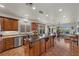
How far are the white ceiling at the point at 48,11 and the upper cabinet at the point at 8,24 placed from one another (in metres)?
0.19

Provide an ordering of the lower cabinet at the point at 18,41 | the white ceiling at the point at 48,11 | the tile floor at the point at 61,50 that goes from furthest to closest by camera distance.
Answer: the lower cabinet at the point at 18,41 < the tile floor at the point at 61,50 < the white ceiling at the point at 48,11

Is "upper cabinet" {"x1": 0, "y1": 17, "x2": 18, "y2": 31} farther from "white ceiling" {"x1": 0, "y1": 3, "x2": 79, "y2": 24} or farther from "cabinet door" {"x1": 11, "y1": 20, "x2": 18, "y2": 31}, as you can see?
"white ceiling" {"x1": 0, "y1": 3, "x2": 79, "y2": 24}

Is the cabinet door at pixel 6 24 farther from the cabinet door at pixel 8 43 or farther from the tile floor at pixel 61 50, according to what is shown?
the tile floor at pixel 61 50

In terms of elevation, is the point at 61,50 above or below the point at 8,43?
below

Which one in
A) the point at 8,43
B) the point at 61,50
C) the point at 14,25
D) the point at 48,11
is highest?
the point at 48,11

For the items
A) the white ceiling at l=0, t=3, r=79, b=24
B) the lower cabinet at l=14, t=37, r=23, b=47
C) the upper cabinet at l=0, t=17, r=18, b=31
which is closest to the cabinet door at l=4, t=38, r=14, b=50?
the lower cabinet at l=14, t=37, r=23, b=47

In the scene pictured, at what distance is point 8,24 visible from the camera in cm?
279

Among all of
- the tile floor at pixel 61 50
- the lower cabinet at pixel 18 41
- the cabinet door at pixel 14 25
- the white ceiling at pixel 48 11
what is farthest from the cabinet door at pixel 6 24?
the tile floor at pixel 61 50

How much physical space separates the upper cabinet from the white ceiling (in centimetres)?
19

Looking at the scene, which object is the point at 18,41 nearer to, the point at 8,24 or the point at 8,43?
the point at 8,43

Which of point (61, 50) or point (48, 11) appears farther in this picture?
point (61, 50)

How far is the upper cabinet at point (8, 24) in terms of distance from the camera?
2588 millimetres

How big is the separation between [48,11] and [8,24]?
114 cm

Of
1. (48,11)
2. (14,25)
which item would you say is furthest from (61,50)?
(14,25)
